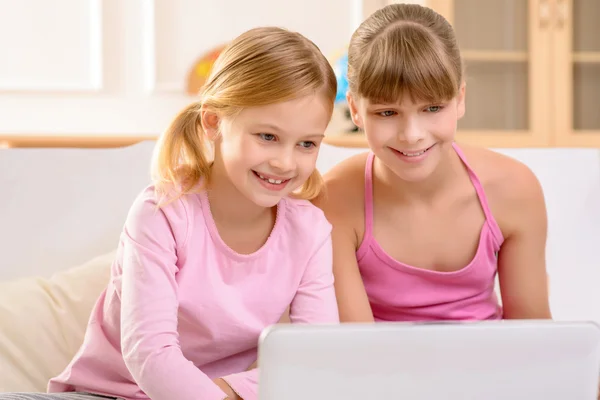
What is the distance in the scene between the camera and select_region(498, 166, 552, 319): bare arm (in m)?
1.29

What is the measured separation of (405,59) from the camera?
111 centimetres

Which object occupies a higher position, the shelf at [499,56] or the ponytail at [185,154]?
the shelf at [499,56]

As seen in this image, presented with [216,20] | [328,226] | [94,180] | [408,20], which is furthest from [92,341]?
[216,20]

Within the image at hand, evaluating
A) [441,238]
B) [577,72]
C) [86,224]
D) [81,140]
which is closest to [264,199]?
[441,238]

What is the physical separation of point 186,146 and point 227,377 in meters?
0.34

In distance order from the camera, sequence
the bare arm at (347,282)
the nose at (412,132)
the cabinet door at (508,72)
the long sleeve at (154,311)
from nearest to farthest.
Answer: the long sleeve at (154,311) < the nose at (412,132) < the bare arm at (347,282) < the cabinet door at (508,72)

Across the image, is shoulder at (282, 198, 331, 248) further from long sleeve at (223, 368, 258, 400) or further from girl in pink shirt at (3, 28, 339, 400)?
long sleeve at (223, 368, 258, 400)

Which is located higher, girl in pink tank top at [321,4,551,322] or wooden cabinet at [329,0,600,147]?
wooden cabinet at [329,0,600,147]

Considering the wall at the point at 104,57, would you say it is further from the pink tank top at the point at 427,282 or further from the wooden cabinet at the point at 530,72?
the pink tank top at the point at 427,282

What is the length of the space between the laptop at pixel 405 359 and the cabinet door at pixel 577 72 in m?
2.87

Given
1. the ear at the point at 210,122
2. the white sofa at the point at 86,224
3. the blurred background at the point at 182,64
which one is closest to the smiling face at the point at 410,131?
the ear at the point at 210,122

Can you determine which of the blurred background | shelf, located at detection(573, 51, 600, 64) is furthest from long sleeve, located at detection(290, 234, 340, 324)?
shelf, located at detection(573, 51, 600, 64)

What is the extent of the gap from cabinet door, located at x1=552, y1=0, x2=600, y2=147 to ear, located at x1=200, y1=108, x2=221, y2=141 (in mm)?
2486

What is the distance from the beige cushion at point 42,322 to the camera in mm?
1316
